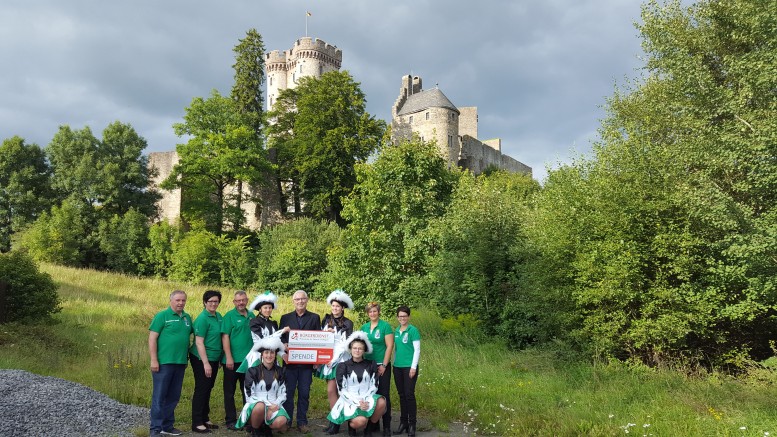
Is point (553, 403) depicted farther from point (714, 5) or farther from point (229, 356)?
point (714, 5)

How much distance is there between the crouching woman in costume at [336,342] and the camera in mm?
7668

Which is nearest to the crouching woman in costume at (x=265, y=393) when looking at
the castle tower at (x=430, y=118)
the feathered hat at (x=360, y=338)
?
the feathered hat at (x=360, y=338)

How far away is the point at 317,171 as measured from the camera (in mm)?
40188

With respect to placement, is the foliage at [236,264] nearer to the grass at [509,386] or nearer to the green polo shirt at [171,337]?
the grass at [509,386]

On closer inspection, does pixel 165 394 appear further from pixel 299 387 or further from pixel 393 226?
pixel 393 226

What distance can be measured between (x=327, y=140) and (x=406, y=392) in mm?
33686

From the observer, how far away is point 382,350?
7.85m

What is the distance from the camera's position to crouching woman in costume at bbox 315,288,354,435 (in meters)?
7.67

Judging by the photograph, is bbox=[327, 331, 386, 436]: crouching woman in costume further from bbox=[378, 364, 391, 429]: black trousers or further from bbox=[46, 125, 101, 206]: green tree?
bbox=[46, 125, 101, 206]: green tree

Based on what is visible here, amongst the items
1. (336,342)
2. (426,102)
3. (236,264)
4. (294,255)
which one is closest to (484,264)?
(336,342)

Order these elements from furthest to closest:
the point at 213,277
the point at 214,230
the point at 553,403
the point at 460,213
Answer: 1. the point at 214,230
2. the point at 213,277
3. the point at 460,213
4. the point at 553,403

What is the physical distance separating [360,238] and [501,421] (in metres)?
12.1

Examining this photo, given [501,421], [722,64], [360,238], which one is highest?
[722,64]

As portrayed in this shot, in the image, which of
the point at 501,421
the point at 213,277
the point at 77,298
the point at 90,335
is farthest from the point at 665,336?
the point at 213,277
